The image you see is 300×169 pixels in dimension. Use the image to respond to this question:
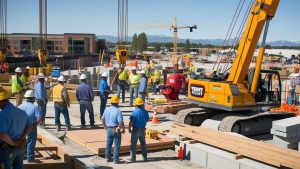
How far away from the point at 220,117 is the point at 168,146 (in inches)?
114

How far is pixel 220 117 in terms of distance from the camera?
42.5 ft

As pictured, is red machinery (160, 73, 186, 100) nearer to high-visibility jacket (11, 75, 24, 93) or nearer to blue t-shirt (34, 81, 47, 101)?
high-visibility jacket (11, 75, 24, 93)

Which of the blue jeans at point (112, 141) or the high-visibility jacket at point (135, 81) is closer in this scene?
the blue jeans at point (112, 141)

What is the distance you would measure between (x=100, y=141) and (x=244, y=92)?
5.04 m

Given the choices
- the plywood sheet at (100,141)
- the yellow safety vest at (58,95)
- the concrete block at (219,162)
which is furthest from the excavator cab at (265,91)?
the yellow safety vest at (58,95)

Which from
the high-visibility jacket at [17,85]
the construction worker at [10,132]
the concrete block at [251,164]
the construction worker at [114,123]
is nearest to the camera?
the construction worker at [10,132]

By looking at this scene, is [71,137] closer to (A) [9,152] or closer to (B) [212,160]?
(B) [212,160]

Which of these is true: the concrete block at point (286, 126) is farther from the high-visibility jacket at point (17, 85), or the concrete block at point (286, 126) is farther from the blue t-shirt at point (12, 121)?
the high-visibility jacket at point (17, 85)

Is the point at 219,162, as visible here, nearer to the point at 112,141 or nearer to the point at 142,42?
the point at 112,141

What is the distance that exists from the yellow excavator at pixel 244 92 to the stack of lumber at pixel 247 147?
5.50 ft

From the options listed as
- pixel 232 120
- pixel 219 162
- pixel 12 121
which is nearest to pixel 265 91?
pixel 232 120

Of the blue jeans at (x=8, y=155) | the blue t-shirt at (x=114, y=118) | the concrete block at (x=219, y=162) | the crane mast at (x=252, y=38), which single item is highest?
the crane mast at (x=252, y=38)

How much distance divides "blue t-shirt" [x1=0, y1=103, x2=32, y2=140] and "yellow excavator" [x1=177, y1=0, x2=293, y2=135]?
23.8ft

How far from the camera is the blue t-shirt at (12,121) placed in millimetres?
6098
